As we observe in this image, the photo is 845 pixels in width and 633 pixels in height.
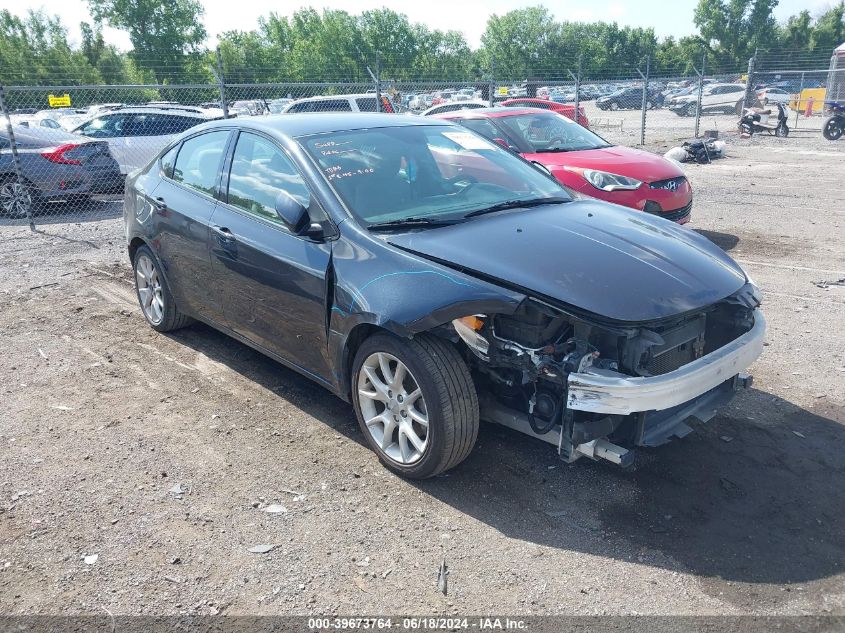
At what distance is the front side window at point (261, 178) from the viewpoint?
406cm

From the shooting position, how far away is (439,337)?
11.1 ft

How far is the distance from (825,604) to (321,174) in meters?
3.16

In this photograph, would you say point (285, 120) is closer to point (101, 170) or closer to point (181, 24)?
point (101, 170)

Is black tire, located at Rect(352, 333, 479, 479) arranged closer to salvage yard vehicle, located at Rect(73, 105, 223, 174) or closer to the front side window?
the front side window

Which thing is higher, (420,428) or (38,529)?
(420,428)

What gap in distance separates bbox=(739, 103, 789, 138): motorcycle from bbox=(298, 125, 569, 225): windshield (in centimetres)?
1952

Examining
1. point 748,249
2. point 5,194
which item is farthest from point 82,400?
point 5,194

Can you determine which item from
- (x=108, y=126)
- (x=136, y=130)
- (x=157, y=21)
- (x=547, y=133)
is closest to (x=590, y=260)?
(x=547, y=133)

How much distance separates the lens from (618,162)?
7.94 m

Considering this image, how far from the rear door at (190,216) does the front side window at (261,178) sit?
0.23m

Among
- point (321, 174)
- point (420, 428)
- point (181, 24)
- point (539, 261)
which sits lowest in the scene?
point (420, 428)

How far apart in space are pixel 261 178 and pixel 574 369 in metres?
2.36

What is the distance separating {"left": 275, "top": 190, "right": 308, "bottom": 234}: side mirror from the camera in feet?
12.2

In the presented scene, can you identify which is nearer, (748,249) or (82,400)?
(82,400)
